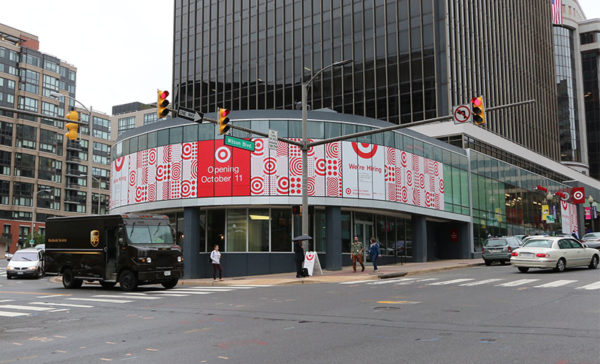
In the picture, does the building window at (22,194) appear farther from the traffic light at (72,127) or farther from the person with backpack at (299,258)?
the traffic light at (72,127)

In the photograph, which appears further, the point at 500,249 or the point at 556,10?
the point at 556,10

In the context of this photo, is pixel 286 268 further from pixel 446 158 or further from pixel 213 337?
pixel 213 337

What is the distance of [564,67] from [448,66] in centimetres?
7217

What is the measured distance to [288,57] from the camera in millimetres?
63844

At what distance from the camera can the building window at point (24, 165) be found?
362 ft

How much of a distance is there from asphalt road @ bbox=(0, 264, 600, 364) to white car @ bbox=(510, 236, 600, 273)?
6010 mm

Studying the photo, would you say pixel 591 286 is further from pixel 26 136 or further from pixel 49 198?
pixel 49 198

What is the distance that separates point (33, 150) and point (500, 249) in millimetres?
104098

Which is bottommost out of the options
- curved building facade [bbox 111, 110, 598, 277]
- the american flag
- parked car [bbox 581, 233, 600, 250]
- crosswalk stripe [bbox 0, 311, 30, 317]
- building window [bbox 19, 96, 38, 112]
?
crosswalk stripe [bbox 0, 311, 30, 317]

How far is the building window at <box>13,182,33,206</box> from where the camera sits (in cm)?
10906

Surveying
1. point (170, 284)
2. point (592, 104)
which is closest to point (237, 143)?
point (170, 284)

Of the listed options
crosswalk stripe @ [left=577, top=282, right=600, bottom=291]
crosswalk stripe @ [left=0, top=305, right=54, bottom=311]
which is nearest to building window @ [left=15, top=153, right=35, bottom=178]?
crosswalk stripe @ [left=0, top=305, right=54, bottom=311]

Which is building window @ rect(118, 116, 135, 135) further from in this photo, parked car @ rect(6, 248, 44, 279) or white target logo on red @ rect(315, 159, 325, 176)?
white target logo on red @ rect(315, 159, 325, 176)

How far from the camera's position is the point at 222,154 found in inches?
1227
